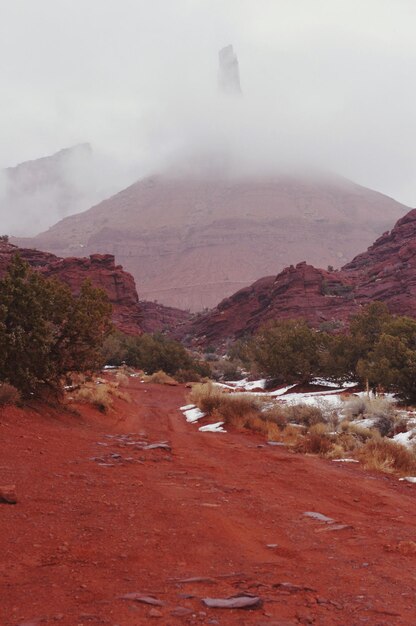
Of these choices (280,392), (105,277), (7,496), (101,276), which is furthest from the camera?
(105,277)

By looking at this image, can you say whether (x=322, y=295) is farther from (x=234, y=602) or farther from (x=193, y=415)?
(x=234, y=602)

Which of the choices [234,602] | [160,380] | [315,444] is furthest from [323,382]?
[234,602]

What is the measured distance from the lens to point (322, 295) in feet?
236

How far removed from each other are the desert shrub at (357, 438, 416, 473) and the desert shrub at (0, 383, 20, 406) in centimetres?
728

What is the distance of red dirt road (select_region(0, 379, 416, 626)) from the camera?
354 centimetres

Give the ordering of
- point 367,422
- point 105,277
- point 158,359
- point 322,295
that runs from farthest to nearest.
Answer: point 105,277, point 322,295, point 158,359, point 367,422

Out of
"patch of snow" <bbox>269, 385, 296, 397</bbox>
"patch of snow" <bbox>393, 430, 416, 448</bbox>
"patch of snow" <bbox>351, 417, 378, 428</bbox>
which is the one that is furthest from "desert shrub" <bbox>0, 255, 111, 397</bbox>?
"patch of snow" <bbox>269, 385, 296, 397</bbox>

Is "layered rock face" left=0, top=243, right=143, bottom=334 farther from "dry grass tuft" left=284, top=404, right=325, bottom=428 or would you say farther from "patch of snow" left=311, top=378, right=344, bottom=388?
"dry grass tuft" left=284, top=404, right=325, bottom=428

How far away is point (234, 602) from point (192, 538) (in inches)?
57.8

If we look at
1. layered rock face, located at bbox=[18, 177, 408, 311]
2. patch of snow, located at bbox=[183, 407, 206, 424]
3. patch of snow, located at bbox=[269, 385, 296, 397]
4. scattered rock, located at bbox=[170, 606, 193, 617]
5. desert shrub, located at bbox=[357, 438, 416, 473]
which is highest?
layered rock face, located at bbox=[18, 177, 408, 311]

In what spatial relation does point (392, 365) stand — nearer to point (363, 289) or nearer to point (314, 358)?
point (314, 358)

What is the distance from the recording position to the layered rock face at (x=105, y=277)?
72.1m

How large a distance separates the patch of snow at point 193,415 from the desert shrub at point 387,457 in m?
6.41

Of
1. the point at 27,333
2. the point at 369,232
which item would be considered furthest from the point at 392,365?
the point at 369,232
